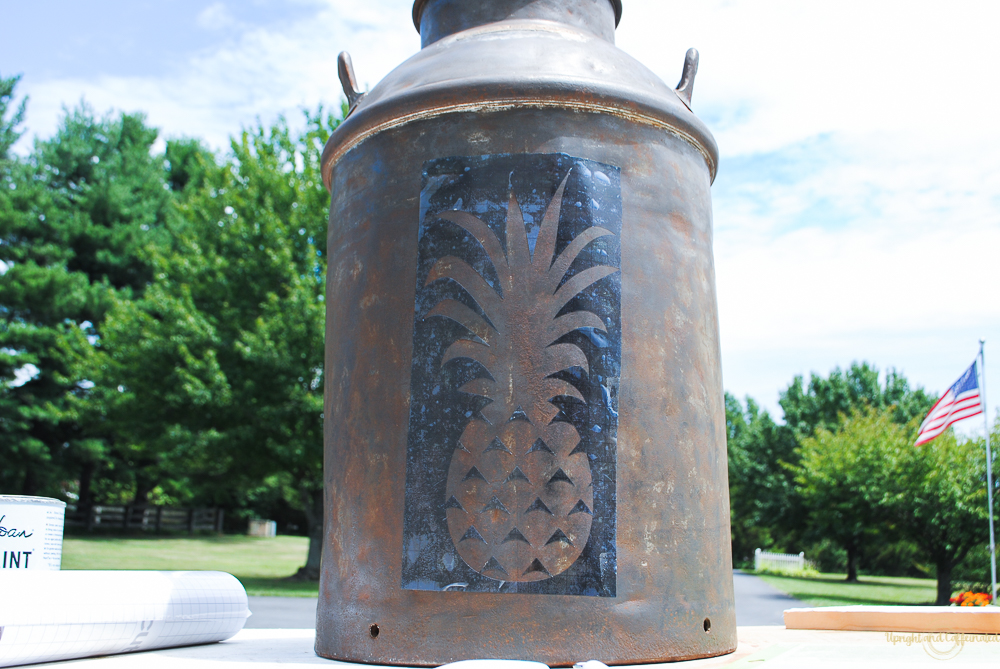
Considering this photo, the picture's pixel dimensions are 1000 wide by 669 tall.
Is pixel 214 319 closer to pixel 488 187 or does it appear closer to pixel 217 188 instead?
pixel 217 188

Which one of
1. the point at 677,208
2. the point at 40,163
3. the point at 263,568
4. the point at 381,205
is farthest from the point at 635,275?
the point at 40,163

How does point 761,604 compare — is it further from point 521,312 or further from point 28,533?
point 28,533

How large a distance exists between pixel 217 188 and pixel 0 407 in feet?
43.6

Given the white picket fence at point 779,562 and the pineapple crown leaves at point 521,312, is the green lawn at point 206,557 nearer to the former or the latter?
the pineapple crown leaves at point 521,312

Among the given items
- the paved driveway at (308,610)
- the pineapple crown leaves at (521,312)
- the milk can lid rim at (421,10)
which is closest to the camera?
the pineapple crown leaves at (521,312)

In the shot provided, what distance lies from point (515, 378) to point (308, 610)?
10045 mm

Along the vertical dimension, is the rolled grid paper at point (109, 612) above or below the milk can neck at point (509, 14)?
below

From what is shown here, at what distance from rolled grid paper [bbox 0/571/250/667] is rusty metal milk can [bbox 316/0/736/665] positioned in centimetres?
89

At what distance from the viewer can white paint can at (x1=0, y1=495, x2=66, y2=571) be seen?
15.8ft

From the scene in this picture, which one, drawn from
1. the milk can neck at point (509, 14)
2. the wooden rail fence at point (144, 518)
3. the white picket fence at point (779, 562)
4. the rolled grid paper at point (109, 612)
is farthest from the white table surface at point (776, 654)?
the white picket fence at point (779, 562)

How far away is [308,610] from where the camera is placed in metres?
13.1

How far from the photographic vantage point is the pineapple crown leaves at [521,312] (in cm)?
450

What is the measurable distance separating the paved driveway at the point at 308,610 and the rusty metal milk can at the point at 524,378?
6.58 meters

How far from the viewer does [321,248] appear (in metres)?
19.7
